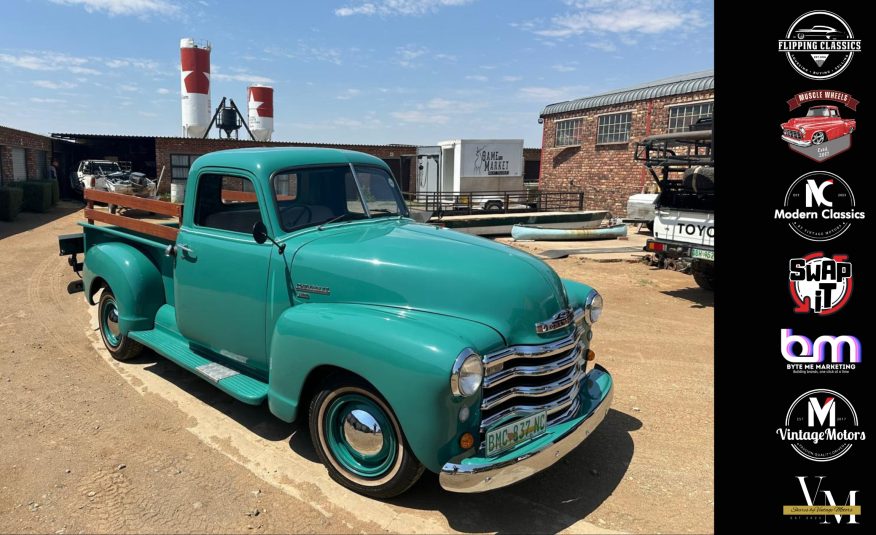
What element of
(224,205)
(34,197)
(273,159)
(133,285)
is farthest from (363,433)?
(34,197)

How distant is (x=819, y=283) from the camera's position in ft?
11.4

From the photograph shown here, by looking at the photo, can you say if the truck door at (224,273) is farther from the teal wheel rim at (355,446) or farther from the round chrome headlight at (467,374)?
the round chrome headlight at (467,374)

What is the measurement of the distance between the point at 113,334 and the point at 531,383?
4459mm

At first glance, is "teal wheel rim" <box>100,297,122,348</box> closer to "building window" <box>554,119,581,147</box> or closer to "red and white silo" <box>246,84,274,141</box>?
"building window" <box>554,119,581,147</box>

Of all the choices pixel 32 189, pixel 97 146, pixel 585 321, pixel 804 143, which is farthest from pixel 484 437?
pixel 97 146

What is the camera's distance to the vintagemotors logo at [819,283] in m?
3.45

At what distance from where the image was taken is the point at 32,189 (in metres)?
18.4

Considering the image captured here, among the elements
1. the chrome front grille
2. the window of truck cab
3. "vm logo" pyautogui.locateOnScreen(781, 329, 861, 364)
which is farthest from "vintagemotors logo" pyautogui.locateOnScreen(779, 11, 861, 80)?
the window of truck cab

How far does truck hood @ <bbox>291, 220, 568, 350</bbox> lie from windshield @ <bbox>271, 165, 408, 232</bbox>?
13.4 inches

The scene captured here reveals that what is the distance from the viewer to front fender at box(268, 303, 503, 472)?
2.72 meters

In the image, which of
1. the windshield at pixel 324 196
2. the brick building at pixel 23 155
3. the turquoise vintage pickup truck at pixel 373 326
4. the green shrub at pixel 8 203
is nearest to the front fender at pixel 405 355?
the turquoise vintage pickup truck at pixel 373 326

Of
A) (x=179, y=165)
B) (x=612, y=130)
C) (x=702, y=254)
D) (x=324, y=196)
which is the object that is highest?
(x=612, y=130)

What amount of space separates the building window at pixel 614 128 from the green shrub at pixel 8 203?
62.0 feet

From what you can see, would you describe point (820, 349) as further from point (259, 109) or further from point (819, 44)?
point (259, 109)
